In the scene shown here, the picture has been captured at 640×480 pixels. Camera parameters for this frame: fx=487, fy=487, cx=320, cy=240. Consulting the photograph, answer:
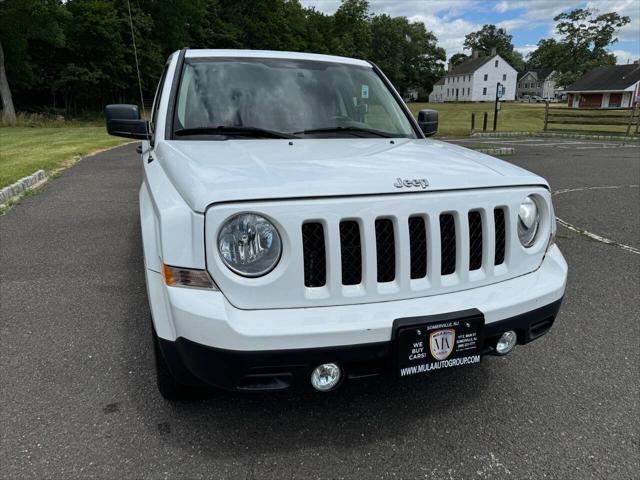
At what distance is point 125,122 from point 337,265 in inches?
93.0

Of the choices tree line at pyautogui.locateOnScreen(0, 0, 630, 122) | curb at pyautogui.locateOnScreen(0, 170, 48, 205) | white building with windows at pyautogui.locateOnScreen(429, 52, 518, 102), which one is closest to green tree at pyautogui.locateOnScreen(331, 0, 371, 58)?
tree line at pyautogui.locateOnScreen(0, 0, 630, 122)

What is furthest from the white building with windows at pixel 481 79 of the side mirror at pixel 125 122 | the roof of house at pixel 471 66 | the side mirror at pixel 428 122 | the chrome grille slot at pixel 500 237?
the chrome grille slot at pixel 500 237

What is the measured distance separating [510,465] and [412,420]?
1.53 feet

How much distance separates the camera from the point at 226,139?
2754mm

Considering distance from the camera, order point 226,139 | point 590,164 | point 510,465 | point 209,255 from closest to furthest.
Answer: point 209,255
point 510,465
point 226,139
point 590,164

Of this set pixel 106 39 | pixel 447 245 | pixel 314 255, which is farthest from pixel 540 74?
pixel 314 255

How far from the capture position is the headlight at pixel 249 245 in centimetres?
181

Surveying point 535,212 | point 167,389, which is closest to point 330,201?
point 535,212

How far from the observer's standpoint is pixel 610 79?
196 ft

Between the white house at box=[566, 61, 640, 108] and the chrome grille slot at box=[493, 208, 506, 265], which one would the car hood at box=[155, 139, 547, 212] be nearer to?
the chrome grille slot at box=[493, 208, 506, 265]

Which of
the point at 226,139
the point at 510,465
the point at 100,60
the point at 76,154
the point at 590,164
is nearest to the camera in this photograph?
the point at 510,465

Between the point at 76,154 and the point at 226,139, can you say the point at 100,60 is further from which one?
the point at 226,139

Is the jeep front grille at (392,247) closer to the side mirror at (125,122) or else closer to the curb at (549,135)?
the side mirror at (125,122)

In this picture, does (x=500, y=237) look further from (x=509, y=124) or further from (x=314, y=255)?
(x=509, y=124)
